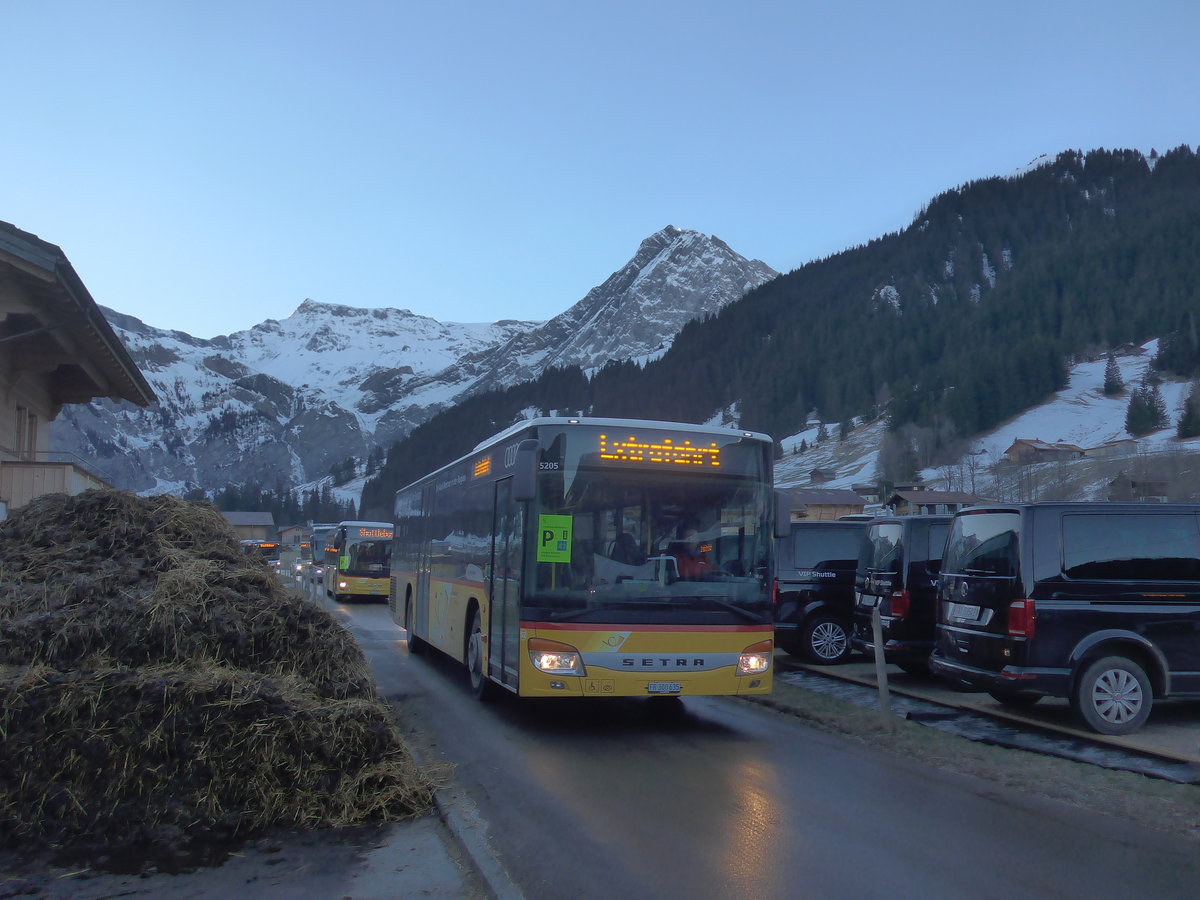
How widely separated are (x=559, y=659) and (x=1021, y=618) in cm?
406

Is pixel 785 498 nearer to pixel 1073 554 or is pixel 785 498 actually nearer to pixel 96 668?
pixel 1073 554

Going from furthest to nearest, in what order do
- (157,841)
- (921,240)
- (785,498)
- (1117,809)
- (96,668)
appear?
(921,240), (785,498), (1117,809), (96,668), (157,841)

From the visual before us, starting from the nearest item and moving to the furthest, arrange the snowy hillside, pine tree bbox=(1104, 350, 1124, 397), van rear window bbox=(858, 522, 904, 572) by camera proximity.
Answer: van rear window bbox=(858, 522, 904, 572) < the snowy hillside < pine tree bbox=(1104, 350, 1124, 397)

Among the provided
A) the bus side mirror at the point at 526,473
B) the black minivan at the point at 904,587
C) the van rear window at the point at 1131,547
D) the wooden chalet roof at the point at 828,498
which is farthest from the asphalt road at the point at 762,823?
the wooden chalet roof at the point at 828,498

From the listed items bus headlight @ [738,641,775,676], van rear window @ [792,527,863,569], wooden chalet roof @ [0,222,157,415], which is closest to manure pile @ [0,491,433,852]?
bus headlight @ [738,641,775,676]

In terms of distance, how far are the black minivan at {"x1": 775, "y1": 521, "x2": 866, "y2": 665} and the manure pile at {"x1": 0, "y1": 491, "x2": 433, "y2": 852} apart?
838 centimetres

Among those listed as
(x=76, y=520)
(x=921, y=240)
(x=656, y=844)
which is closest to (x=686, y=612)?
(x=656, y=844)

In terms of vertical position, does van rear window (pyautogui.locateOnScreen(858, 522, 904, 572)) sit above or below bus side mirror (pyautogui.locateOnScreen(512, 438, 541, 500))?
below

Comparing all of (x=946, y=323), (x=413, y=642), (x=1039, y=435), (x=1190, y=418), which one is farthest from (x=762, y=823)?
(x=946, y=323)

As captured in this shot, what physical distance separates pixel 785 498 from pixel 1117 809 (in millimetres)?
4058

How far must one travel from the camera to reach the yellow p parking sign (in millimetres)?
8570

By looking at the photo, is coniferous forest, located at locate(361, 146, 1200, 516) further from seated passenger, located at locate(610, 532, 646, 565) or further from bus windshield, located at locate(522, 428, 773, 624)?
seated passenger, located at locate(610, 532, 646, 565)

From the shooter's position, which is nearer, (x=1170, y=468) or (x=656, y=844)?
(x=656, y=844)

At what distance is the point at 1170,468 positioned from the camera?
66.1 meters
